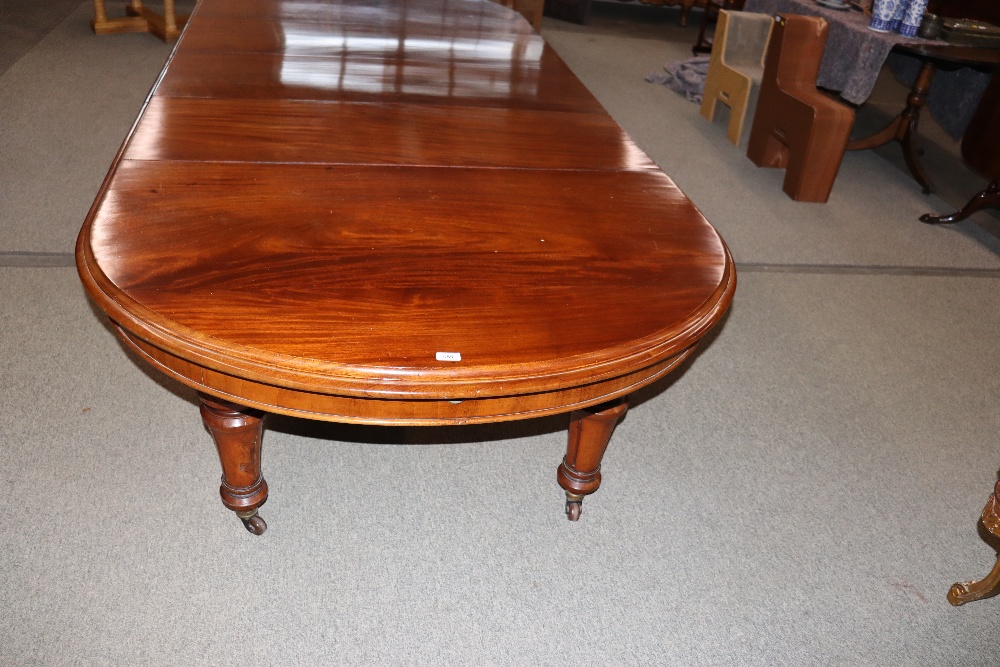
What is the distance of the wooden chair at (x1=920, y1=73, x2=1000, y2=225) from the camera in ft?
9.39

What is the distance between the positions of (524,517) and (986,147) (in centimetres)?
246

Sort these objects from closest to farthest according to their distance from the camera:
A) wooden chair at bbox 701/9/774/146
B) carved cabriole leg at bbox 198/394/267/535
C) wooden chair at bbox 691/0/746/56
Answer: carved cabriole leg at bbox 198/394/267/535, wooden chair at bbox 701/9/774/146, wooden chair at bbox 691/0/746/56

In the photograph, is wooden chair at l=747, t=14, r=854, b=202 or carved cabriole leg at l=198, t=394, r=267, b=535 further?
wooden chair at l=747, t=14, r=854, b=202

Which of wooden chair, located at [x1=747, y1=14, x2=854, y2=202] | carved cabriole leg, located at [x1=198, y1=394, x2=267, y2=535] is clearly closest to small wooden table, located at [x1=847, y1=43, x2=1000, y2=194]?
wooden chair, located at [x1=747, y1=14, x2=854, y2=202]

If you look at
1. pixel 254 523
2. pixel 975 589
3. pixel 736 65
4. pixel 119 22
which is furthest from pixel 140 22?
pixel 975 589

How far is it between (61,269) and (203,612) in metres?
1.33

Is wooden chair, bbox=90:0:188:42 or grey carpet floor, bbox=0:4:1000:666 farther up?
wooden chair, bbox=90:0:188:42

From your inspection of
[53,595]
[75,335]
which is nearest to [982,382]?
[53,595]

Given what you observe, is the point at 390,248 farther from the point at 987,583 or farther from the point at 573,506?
the point at 987,583

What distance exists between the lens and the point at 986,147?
292 centimetres

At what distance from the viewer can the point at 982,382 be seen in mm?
2172

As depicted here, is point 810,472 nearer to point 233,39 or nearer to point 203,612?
point 203,612

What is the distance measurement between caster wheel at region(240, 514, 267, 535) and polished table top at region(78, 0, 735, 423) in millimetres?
481

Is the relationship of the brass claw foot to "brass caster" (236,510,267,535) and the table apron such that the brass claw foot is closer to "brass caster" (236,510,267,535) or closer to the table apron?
the table apron
